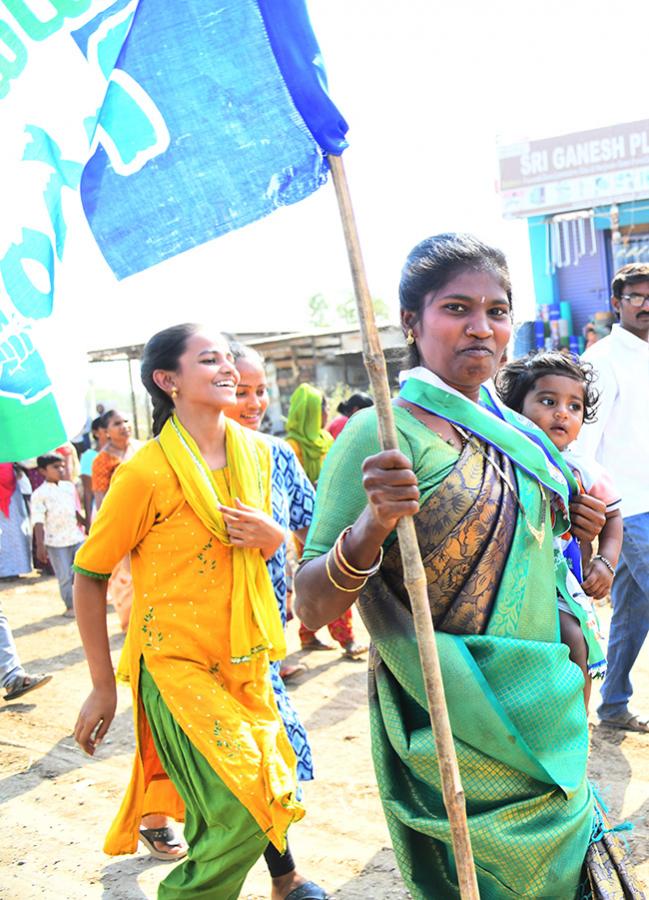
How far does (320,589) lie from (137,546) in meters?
1.49

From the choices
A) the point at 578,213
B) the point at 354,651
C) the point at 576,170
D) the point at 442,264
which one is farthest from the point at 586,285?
the point at 442,264

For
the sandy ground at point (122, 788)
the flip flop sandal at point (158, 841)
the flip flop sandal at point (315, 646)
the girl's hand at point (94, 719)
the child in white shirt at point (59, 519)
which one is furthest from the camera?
Result: the child in white shirt at point (59, 519)

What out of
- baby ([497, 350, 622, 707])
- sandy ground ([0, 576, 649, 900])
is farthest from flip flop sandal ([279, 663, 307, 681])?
baby ([497, 350, 622, 707])

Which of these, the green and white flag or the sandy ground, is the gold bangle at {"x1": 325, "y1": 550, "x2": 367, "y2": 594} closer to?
the green and white flag

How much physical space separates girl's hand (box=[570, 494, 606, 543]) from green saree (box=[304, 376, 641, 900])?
0.45m

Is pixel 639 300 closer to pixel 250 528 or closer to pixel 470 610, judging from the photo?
pixel 250 528

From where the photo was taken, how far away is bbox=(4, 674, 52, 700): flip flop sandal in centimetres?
670

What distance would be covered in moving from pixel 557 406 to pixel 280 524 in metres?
1.12

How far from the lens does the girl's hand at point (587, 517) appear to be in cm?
275

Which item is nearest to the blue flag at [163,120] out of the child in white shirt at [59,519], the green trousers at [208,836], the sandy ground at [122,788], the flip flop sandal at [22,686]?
the green trousers at [208,836]

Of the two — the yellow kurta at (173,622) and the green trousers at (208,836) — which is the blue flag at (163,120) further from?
the green trousers at (208,836)

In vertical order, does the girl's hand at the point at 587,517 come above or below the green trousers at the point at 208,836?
above

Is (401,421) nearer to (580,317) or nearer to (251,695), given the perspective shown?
(251,695)

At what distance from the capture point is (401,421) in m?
2.26
